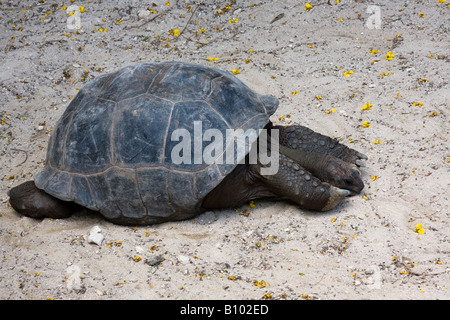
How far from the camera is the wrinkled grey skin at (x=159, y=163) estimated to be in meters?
3.79

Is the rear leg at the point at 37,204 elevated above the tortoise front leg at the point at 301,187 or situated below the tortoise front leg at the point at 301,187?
below

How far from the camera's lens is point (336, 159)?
405cm

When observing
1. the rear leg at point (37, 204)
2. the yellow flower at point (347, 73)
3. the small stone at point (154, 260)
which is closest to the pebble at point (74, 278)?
the small stone at point (154, 260)

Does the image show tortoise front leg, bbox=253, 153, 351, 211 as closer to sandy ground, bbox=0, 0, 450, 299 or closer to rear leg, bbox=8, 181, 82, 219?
sandy ground, bbox=0, 0, 450, 299

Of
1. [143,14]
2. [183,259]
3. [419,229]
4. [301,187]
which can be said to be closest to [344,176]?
[301,187]

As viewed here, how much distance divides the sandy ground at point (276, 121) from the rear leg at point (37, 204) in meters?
0.09

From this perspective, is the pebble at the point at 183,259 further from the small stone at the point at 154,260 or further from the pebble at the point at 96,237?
the pebble at the point at 96,237

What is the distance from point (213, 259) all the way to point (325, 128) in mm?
1965

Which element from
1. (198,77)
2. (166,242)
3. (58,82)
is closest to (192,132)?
(198,77)

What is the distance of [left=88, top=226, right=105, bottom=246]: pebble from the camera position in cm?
374

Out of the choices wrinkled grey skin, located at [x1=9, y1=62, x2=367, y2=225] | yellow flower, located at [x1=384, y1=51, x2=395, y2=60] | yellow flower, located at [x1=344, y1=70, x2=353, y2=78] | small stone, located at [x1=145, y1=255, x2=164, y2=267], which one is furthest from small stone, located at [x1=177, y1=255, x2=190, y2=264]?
yellow flower, located at [x1=384, y1=51, x2=395, y2=60]

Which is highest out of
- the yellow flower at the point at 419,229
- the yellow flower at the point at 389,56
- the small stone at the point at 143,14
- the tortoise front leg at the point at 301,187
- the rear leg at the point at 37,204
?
the small stone at the point at 143,14

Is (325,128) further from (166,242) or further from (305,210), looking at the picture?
(166,242)

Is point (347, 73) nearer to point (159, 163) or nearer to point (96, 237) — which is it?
point (159, 163)
